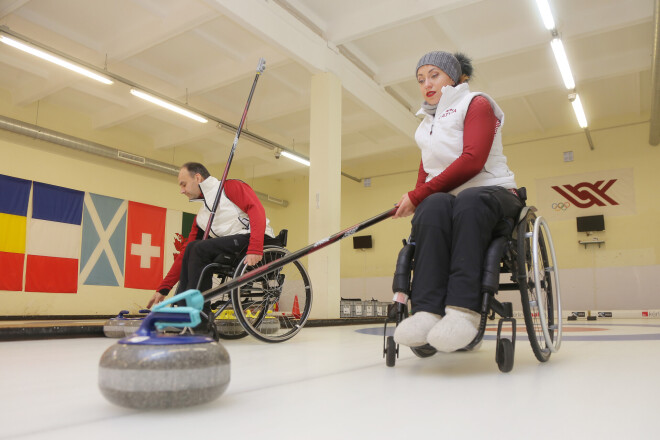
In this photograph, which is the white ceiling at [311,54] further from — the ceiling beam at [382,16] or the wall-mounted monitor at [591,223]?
the wall-mounted monitor at [591,223]

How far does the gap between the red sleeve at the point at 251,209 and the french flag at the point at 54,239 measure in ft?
21.9

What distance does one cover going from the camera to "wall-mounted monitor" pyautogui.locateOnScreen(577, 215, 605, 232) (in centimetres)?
902

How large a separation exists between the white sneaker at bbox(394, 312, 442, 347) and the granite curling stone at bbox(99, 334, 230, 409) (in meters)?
0.61

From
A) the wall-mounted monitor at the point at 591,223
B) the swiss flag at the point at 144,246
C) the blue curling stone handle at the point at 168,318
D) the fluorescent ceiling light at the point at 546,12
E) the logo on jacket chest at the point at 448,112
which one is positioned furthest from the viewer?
the swiss flag at the point at 144,246

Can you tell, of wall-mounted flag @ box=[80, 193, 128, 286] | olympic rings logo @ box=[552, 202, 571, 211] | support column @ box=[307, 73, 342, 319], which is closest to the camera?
support column @ box=[307, 73, 342, 319]

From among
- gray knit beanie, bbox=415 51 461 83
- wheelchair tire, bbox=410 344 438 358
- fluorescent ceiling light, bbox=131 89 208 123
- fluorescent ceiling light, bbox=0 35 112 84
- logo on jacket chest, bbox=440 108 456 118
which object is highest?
fluorescent ceiling light, bbox=0 35 112 84

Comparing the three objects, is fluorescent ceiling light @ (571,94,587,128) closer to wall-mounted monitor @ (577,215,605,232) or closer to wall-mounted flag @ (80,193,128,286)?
wall-mounted monitor @ (577,215,605,232)

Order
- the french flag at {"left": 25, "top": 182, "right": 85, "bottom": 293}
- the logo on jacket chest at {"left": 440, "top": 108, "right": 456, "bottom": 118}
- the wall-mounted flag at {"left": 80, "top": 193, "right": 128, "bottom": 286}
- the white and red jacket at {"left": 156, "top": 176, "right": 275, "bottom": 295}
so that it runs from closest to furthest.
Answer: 1. the logo on jacket chest at {"left": 440, "top": 108, "right": 456, "bottom": 118}
2. the white and red jacket at {"left": 156, "top": 176, "right": 275, "bottom": 295}
3. the french flag at {"left": 25, "top": 182, "right": 85, "bottom": 293}
4. the wall-mounted flag at {"left": 80, "top": 193, "right": 128, "bottom": 286}

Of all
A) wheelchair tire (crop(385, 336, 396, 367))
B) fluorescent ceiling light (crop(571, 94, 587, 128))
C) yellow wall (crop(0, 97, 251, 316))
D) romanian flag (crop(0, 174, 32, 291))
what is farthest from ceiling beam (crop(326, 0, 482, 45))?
romanian flag (crop(0, 174, 32, 291))

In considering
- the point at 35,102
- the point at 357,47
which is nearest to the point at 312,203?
the point at 357,47

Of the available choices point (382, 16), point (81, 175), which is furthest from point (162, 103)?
point (382, 16)

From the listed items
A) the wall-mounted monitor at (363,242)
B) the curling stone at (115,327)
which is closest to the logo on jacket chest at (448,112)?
the curling stone at (115,327)

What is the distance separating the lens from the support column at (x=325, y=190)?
5.76 meters

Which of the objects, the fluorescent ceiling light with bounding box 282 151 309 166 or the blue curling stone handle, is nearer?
the blue curling stone handle
